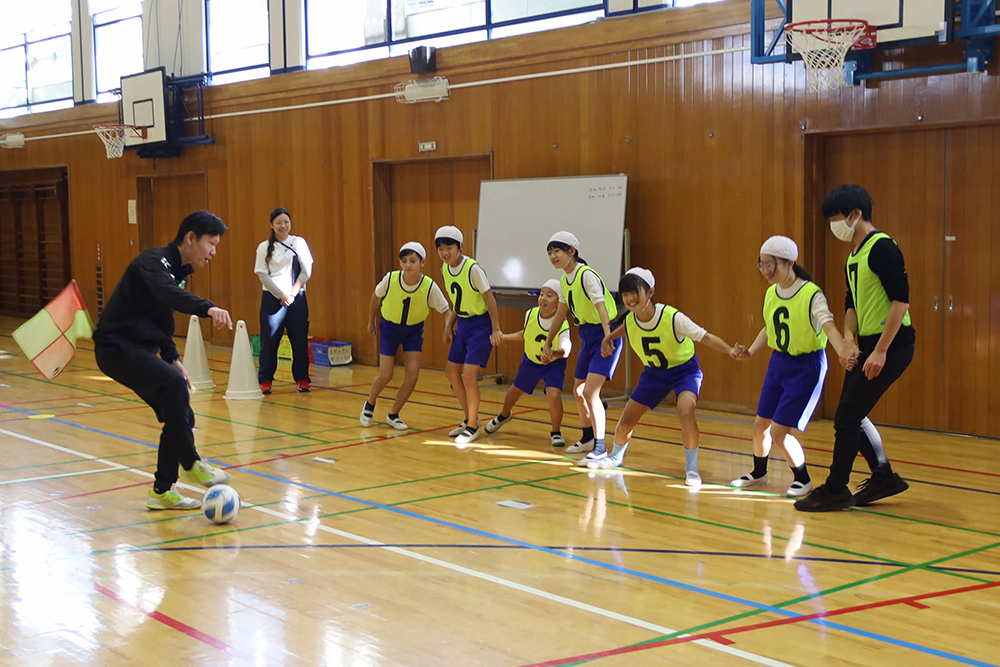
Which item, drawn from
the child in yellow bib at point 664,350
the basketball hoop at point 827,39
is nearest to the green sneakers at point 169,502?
the child in yellow bib at point 664,350

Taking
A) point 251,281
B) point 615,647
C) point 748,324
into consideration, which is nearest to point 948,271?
point 748,324

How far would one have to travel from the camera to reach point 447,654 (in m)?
3.73

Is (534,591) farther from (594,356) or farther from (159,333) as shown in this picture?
(594,356)

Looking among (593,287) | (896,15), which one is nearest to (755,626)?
(593,287)

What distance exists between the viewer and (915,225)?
8.16 meters

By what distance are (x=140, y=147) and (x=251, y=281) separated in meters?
3.00

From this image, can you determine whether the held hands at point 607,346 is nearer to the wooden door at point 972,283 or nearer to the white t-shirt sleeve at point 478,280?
the white t-shirt sleeve at point 478,280

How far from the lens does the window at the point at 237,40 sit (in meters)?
14.0

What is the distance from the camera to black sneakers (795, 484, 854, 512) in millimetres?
5703

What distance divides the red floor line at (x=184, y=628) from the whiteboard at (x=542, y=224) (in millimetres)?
5809

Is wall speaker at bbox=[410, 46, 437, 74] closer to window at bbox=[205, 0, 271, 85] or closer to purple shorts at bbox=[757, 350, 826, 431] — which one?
window at bbox=[205, 0, 271, 85]

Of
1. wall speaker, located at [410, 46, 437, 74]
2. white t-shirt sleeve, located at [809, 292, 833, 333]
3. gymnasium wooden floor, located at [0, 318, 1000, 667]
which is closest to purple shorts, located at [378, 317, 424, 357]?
gymnasium wooden floor, located at [0, 318, 1000, 667]

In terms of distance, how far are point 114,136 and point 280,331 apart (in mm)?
7176

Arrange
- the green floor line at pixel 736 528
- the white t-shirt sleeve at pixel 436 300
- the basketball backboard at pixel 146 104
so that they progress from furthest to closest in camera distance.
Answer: the basketball backboard at pixel 146 104, the white t-shirt sleeve at pixel 436 300, the green floor line at pixel 736 528
